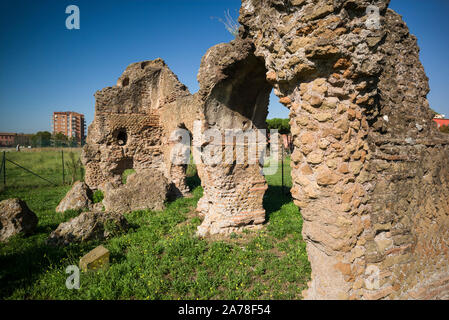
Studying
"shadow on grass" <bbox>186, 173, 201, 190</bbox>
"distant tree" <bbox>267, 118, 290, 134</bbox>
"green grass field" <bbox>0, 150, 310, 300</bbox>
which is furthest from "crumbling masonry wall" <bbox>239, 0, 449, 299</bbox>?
"distant tree" <bbox>267, 118, 290, 134</bbox>

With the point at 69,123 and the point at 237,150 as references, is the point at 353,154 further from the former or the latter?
the point at 69,123

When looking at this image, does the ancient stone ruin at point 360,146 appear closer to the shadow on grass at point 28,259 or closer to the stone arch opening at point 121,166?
the shadow on grass at point 28,259

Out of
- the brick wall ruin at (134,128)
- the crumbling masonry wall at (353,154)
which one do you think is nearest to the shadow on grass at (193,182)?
the brick wall ruin at (134,128)

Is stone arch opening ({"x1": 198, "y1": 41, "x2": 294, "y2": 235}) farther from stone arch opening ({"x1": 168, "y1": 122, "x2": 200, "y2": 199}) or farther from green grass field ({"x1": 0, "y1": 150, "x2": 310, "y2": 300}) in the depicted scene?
stone arch opening ({"x1": 168, "y1": 122, "x2": 200, "y2": 199})

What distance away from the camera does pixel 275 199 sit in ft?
27.4

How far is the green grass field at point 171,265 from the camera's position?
3615mm

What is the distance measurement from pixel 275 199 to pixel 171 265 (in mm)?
4876

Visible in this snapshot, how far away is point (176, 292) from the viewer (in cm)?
364

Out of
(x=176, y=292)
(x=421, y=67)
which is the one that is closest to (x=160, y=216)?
(x=176, y=292)

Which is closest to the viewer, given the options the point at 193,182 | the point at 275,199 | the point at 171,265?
the point at 171,265

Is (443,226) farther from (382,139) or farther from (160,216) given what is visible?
(160,216)

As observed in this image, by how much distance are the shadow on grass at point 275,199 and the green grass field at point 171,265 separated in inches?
27.3

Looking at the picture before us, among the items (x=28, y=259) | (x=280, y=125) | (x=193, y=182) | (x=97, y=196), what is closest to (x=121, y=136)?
(x=97, y=196)
